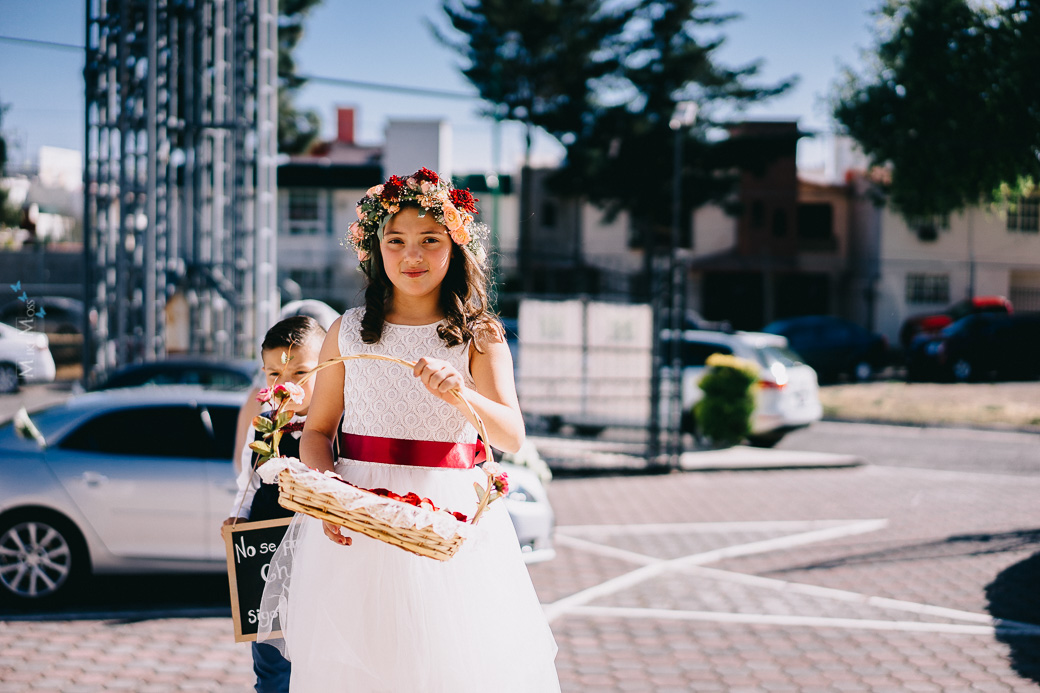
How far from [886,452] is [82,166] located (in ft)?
38.8

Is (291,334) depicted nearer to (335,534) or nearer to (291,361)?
(291,361)

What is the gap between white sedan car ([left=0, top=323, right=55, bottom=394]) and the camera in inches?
278

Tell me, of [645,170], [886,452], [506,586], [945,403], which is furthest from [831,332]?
[506,586]

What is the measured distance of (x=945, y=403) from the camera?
63.7 feet

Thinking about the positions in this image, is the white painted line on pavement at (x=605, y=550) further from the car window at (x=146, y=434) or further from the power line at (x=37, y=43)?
the power line at (x=37, y=43)

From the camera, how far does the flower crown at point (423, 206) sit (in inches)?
108

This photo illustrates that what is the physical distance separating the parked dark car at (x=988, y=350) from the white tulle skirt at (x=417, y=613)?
887 inches

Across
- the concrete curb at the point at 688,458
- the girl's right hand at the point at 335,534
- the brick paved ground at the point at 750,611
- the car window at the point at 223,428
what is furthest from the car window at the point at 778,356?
the girl's right hand at the point at 335,534

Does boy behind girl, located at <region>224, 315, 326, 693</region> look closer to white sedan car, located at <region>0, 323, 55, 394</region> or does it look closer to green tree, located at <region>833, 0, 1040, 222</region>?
white sedan car, located at <region>0, 323, 55, 394</region>

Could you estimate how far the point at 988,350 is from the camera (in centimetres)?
2244

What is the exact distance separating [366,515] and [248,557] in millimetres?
1156

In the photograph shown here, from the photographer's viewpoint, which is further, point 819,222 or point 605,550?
point 819,222

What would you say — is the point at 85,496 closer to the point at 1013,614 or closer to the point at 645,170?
the point at 1013,614

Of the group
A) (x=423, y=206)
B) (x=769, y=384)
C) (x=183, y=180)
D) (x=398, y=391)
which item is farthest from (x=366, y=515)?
(x=769, y=384)
